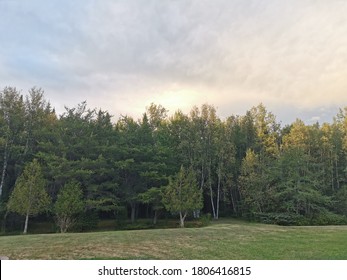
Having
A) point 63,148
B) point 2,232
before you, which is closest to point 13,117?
point 63,148

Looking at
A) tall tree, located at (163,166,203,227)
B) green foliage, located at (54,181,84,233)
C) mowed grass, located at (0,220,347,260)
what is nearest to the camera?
mowed grass, located at (0,220,347,260)

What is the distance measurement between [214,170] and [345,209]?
571 inches

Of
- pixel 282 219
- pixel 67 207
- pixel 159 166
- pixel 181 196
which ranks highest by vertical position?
pixel 159 166

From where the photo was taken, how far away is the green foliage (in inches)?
974

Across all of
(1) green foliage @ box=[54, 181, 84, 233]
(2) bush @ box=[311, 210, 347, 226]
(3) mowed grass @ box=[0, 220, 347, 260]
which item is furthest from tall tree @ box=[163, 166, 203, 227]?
(3) mowed grass @ box=[0, 220, 347, 260]

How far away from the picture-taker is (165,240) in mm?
14414

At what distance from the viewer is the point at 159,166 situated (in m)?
31.4

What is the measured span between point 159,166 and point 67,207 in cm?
983

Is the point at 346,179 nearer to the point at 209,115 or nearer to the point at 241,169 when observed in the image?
the point at 241,169

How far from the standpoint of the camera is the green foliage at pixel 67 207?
24.8 m

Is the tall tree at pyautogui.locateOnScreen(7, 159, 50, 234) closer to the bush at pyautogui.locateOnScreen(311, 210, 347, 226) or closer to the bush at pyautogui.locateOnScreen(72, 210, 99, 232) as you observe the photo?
the bush at pyautogui.locateOnScreen(72, 210, 99, 232)

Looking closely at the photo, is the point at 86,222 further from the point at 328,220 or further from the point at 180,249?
the point at 328,220

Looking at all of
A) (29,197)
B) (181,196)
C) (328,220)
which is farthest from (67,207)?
(328,220)

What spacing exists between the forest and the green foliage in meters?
0.08
